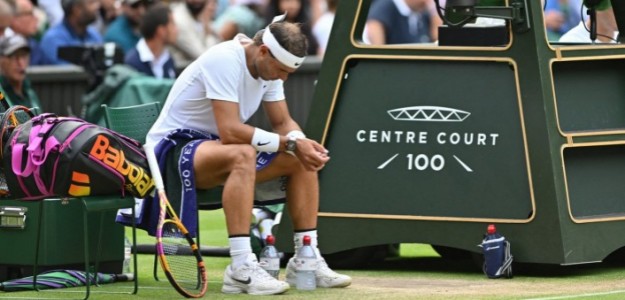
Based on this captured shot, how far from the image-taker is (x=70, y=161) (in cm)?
853

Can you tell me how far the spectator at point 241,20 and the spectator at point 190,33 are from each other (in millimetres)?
178

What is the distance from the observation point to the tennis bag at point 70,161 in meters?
8.56

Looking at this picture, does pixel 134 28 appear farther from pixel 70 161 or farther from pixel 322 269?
pixel 70 161

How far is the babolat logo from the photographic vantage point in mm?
8625

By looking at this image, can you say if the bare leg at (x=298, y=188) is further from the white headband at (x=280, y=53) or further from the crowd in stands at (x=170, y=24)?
the crowd in stands at (x=170, y=24)

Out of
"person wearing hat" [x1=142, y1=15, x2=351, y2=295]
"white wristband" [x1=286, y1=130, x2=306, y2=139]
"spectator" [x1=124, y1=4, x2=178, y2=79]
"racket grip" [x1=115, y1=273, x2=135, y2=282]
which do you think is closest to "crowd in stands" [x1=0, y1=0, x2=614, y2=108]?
"spectator" [x1=124, y1=4, x2=178, y2=79]

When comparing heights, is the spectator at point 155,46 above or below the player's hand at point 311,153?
above

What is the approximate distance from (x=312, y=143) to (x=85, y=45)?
7994mm

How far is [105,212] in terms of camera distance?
30.3 feet

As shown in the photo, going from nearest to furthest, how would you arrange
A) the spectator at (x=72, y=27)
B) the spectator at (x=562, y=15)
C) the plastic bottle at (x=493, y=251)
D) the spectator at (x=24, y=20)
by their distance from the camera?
the plastic bottle at (x=493, y=251) → the spectator at (x=24, y=20) → the spectator at (x=72, y=27) → the spectator at (x=562, y=15)

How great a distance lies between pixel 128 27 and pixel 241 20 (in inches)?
71.9

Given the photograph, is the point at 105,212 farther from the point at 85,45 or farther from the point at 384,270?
the point at 85,45

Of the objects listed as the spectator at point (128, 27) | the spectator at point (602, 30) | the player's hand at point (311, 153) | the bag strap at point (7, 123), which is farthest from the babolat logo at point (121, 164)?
the spectator at point (128, 27)

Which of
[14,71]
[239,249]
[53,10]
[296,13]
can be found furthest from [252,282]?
[53,10]
